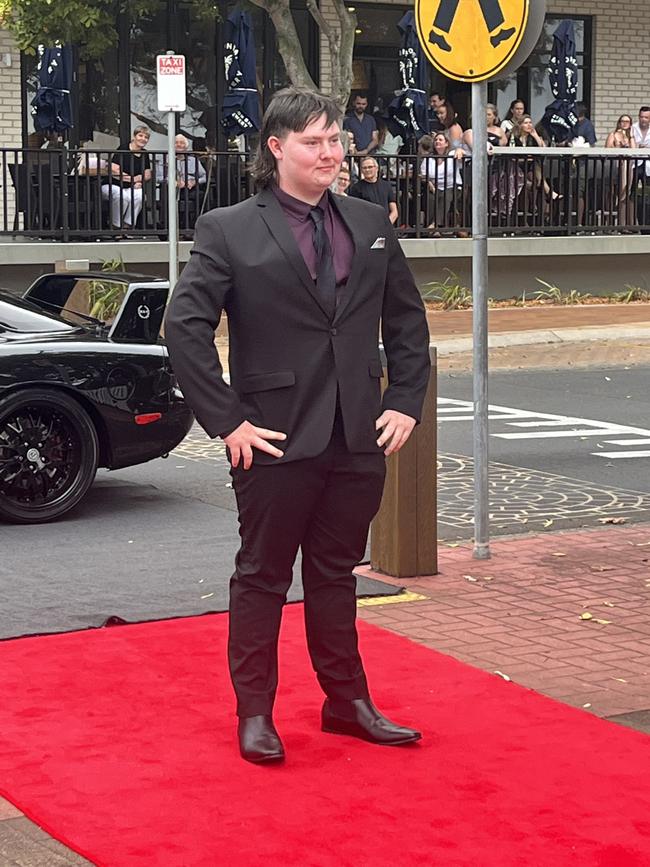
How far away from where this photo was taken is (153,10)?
2392 cm

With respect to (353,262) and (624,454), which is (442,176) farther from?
(353,262)

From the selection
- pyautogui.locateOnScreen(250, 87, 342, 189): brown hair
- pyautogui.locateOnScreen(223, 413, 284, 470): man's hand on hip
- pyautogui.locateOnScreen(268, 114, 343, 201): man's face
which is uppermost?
pyautogui.locateOnScreen(250, 87, 342, 189): brown hair

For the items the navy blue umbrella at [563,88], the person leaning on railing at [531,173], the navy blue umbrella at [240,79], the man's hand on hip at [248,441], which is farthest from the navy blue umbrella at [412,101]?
the man's hand on hip at [248,441]

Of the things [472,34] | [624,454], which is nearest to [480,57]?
[472,34]

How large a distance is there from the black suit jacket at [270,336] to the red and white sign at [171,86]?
11.3 metres

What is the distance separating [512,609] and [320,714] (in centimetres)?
182

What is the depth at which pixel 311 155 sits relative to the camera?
4.89 metres

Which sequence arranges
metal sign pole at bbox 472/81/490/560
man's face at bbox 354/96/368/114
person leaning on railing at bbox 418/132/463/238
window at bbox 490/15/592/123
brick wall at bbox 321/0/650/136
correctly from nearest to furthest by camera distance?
metal sign pole at bbox 472/81/490/560 → person leaning on railing at bbox 418/132/463/238 → man's face at bbox 354/96/368/114 → window at bbox 490/15/592/123 → brick wall at bbox 321/0/650/136

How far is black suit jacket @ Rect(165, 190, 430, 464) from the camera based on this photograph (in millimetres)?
4832

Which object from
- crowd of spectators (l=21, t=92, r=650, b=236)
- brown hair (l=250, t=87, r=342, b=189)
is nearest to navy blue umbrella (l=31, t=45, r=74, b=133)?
crowd of spectators (l=21, t=92, r=650, b=236)

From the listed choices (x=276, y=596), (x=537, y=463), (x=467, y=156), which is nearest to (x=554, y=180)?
(x=467, y=156)

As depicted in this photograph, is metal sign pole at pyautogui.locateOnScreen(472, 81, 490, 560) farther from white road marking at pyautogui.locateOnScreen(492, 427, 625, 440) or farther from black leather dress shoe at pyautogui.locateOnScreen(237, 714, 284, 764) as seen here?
white road marking at pyautogui.locateOnScreen(492, 427, 625, 440)

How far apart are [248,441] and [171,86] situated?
11715 millimetres

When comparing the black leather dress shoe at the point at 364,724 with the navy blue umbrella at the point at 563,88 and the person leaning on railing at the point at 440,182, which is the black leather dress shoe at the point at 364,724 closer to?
the person leaning on railing at the point at 440,182
